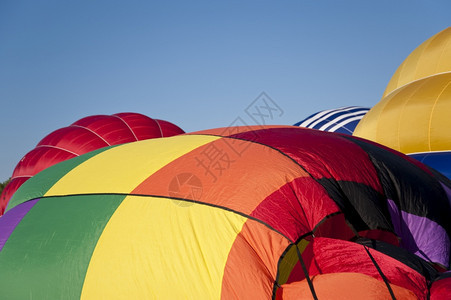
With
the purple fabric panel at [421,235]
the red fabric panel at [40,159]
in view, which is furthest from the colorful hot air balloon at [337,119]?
the purple fabric panel at [421,235]

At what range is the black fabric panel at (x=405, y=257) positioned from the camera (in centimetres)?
279

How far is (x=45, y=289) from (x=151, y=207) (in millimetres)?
857

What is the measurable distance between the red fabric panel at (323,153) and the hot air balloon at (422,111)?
4051mm

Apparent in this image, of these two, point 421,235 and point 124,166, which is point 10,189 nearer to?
point 124,166

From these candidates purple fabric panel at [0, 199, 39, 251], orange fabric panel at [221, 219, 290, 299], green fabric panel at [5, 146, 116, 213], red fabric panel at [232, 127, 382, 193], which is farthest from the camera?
green fabric panel at [5, 146, 116, 213]

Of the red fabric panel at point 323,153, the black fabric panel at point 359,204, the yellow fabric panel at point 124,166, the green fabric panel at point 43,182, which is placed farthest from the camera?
the green fabric panel at point 43,182

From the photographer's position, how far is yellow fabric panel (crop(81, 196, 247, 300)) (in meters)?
2.81

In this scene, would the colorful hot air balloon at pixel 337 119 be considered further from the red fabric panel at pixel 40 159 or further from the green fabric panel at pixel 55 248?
the green fabric panel at pixel 55 248

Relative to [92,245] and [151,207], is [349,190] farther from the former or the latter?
[92,245]

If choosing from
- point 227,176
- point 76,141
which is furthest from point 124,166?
point 76,141

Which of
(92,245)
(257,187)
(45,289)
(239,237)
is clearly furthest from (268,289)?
(45,289)

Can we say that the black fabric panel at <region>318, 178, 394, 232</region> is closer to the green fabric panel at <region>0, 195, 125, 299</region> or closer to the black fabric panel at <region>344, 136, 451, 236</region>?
the black fabric panel at <region>344, 136, 451, 236</region>

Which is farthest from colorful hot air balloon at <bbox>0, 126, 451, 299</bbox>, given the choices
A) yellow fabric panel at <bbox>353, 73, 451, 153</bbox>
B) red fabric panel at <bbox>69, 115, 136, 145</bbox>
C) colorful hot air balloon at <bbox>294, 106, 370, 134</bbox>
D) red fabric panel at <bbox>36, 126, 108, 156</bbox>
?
colorful hot air balloon at <bbox>294, 106, 370, 134</bbox>

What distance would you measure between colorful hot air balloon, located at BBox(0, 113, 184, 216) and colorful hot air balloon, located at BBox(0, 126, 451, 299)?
662cm
